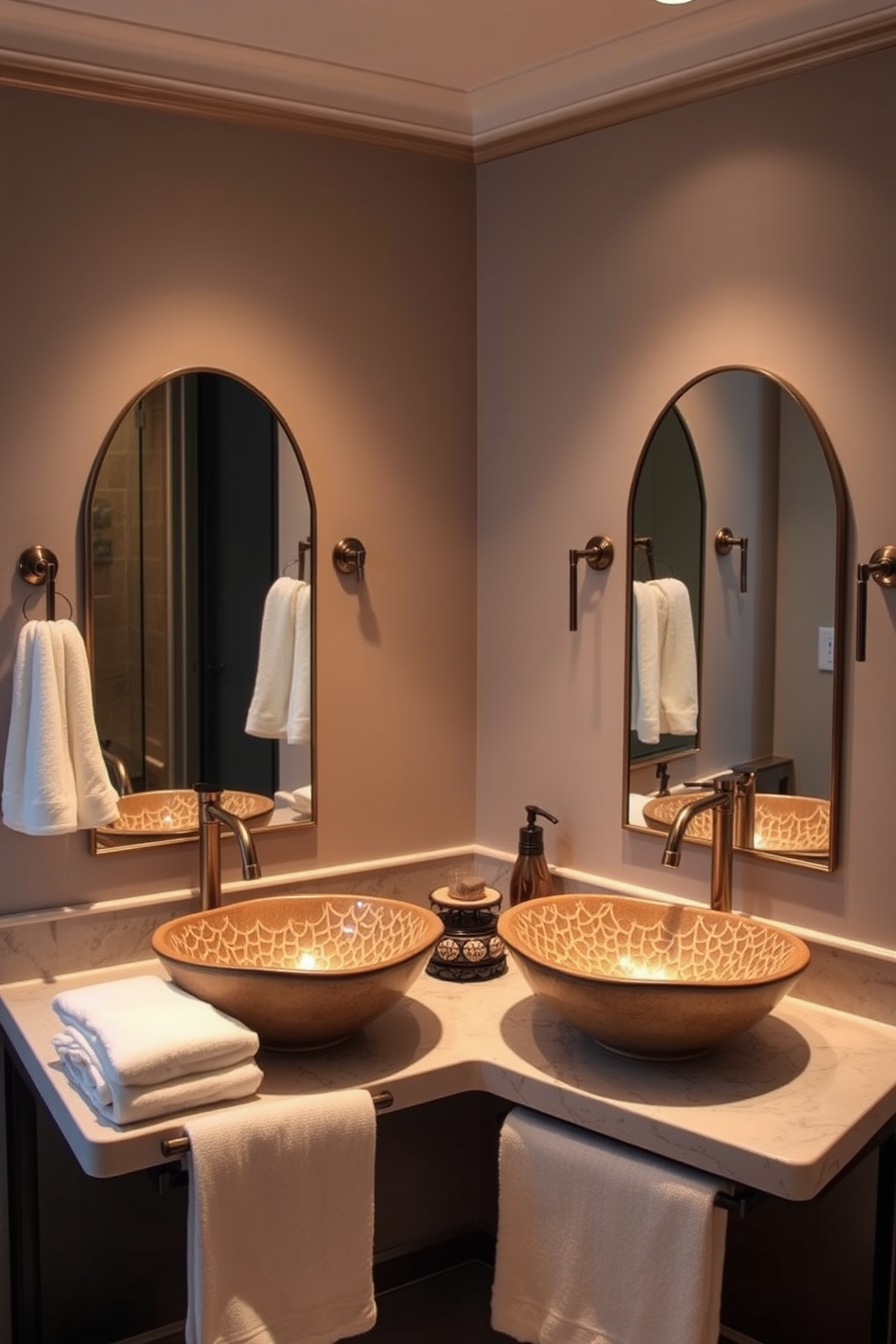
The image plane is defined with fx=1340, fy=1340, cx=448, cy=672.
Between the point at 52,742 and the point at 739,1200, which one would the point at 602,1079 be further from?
the point at 52,742

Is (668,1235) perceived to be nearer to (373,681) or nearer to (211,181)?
(373,681)

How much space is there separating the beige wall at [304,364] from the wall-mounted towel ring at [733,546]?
1.97 ft

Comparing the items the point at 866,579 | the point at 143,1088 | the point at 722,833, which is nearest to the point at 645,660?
the point at 722,833

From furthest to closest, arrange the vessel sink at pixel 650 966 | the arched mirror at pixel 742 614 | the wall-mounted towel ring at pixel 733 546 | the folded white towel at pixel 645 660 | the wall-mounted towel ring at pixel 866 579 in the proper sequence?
1. the folded white towel at pixel 645 660
2. the wall-mounted towel ring at pixel 733 546
3. the arched mirror at pixel 742 614
4. the wall-mounted towel ring at pixel 866 579
5. the vessel sink at pixel 650 966

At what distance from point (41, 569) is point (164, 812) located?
0.46 m

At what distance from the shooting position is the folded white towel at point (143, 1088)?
1693 millimetres

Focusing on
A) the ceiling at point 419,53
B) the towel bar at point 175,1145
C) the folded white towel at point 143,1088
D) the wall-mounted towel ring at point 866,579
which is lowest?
the towel bar at point 175,1145

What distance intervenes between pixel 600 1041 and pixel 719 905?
36cm

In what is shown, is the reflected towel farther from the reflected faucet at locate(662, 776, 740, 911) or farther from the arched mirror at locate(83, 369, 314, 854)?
the reflected faucet at locate(662, 776, 740, 911)

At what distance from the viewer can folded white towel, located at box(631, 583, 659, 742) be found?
2301mm

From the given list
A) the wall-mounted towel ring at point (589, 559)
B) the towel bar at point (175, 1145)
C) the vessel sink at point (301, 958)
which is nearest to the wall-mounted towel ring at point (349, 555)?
the wall-mounted towel ring at point (589, 559)

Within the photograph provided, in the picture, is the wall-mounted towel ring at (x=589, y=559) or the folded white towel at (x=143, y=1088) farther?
the wall-mounted towel ring at (x=589, y=559)

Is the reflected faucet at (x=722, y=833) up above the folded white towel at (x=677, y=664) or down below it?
below

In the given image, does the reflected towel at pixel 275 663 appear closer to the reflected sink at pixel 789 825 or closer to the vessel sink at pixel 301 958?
the vessel sink at pixel 301 958
